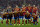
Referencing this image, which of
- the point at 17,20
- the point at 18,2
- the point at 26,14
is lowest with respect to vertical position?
the point at 17,20

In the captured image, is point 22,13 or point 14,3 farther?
point 14,3

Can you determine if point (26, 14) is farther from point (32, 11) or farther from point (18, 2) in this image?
point (18, 2)

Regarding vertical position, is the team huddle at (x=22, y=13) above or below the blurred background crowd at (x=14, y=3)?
below

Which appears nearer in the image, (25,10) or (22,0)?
(25,10)

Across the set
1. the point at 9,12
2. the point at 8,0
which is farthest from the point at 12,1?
the point at 9,12

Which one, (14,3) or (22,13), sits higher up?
(14,3)

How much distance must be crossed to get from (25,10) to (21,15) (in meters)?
0.36

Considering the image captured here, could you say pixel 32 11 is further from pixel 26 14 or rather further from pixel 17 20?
pixel 17 20

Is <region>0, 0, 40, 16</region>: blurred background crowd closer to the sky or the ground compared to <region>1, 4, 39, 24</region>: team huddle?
closer to the sky

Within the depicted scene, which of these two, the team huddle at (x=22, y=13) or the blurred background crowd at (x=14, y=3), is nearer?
the team huddle at (x=22, y=13)

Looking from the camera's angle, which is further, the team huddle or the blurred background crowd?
the blurred background crowd

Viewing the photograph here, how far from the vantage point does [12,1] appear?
15.1 m

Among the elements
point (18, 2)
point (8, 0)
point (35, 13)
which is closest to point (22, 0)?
point (18, 2)

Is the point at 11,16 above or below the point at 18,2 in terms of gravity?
below
